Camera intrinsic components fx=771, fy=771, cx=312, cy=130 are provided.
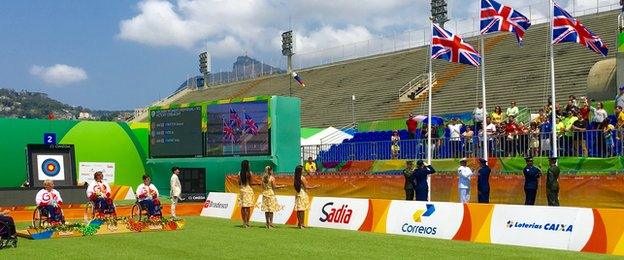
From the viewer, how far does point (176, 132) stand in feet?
123

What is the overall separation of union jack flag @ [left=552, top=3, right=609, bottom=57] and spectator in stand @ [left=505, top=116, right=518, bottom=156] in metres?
5.83

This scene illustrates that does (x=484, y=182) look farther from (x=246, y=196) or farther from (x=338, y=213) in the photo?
(x=246, y=196)

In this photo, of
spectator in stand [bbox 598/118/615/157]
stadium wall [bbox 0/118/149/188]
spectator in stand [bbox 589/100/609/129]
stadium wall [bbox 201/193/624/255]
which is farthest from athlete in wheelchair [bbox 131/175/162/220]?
stadium wall [bbox 0/118/149/188]

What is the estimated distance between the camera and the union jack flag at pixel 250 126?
34344mm

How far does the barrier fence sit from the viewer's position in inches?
971

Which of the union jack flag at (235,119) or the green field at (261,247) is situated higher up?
the union jack flag at (235,119)

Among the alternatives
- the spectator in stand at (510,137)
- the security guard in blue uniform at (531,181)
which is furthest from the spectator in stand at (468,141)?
the security guard in blue uniform at (531,181)

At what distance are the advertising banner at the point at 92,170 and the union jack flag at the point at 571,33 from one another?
83.5 feet

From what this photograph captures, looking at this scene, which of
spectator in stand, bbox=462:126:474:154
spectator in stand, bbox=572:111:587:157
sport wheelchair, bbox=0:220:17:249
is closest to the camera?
sport wheelchair, bbox=0:220:17:249

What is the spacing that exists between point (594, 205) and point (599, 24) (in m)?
30.3

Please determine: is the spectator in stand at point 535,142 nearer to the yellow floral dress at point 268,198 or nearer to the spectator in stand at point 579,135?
the spectator in stand at point 579,135

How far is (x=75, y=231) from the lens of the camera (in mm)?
19266

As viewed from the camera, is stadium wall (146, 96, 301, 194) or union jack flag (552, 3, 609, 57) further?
stadium wall (146, 96, 301, 194)

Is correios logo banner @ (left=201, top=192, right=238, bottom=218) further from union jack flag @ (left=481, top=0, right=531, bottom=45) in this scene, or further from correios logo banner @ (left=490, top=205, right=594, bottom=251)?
correios logo banner @ (left=490, top=205, right=594, bottom=251)
